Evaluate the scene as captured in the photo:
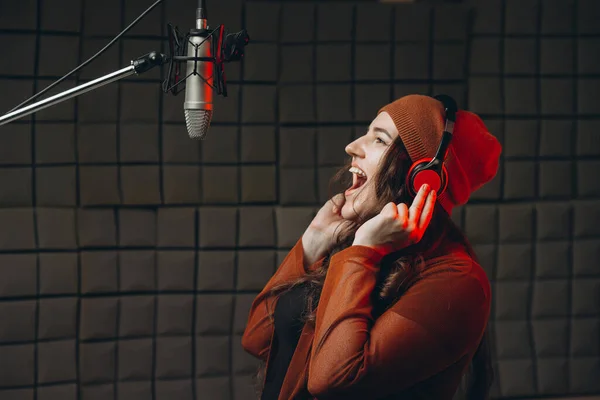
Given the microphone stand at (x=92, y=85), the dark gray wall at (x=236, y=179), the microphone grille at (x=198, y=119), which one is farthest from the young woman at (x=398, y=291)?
Answer: the dark gray wall at (x=236, y=179)

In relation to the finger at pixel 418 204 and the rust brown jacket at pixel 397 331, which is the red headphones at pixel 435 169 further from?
the rust brown jacket at pixel 397 331

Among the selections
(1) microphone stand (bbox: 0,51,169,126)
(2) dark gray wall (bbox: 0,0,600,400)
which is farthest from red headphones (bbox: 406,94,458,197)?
(2) dark gray wall (bbox: 0,0,600,400)

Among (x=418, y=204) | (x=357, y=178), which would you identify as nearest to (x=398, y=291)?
(x=418, y=204)

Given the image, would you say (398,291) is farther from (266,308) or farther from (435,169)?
(266,308)

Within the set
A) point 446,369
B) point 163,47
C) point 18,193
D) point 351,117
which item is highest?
point 163,47

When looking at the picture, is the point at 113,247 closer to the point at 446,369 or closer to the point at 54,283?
the point at 54,283

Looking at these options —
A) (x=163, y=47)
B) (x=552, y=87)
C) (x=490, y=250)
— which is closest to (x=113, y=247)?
(x=163, y=47)

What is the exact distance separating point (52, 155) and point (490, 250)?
67.8 inches

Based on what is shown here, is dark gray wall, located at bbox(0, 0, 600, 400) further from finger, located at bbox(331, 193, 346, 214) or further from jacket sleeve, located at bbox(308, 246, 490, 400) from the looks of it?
jacket sleeve, located at bbox(308, 246, 490, 400)

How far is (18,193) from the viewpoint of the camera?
7.90 ft

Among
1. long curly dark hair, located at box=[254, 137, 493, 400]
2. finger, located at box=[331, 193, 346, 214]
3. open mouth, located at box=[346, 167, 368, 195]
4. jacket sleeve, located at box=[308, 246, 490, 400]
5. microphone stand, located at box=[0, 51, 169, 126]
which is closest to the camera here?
microphone stand, located at box=[0, 51, 169, 126]

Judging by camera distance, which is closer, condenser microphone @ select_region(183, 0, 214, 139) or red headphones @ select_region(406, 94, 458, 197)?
condenser microphone @ select_region(183, 0, 214, 139)

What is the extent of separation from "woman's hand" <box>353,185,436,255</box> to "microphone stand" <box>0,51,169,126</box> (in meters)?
0.50

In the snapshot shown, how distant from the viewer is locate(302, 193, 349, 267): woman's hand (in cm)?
162
